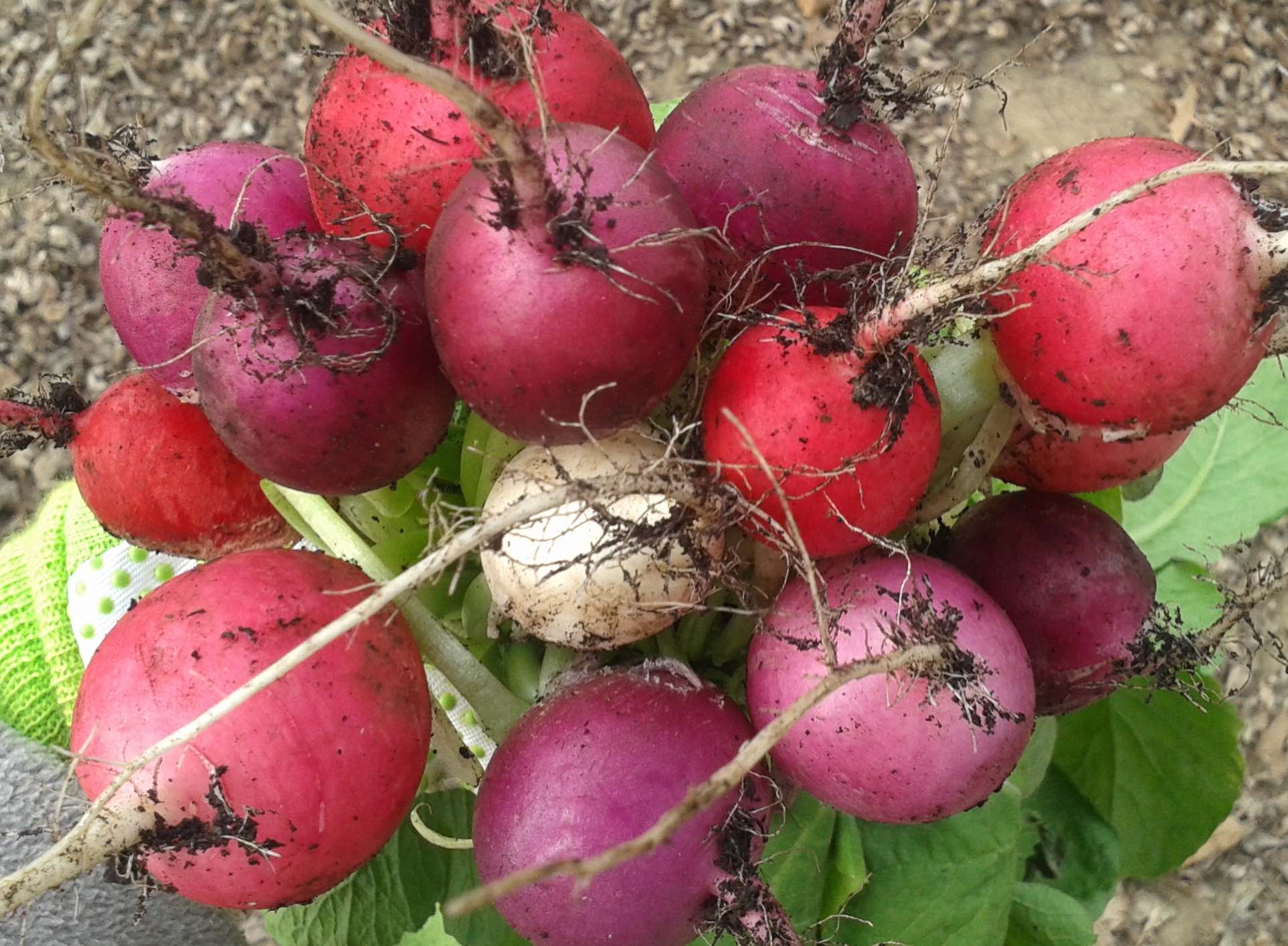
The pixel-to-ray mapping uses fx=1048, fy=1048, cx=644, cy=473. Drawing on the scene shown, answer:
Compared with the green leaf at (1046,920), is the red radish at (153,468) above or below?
above

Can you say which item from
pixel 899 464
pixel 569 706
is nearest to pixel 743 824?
pixel 569 706

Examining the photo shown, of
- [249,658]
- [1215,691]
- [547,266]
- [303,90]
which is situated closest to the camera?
[547,266]

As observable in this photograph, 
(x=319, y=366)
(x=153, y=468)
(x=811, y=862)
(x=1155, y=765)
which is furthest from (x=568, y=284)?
(x=1155, y=765)

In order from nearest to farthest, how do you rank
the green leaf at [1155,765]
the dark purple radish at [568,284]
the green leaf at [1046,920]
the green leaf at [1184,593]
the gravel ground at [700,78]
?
the dark purple radish at [568,284] → the green leaf at [1046,920] → the green leaf at [1155,765] → the green leaf at [1184,593] → the gravel ground at [700,78]

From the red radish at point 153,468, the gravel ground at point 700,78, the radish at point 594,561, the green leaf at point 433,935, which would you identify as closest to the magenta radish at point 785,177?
the radish at point 594,561

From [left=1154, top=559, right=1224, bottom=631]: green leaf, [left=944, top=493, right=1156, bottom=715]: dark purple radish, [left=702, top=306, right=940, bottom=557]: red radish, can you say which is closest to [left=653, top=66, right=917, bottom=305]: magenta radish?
[left=702, top=306, right=940, bottom=557]: red radish

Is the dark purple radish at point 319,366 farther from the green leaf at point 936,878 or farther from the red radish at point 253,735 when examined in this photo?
the green leaf at point 936,878

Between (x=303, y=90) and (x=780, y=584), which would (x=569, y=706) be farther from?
(x=303, y=90)

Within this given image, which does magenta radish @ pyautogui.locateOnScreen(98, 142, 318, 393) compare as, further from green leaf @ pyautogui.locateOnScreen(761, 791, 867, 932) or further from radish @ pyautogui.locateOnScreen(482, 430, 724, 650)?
green leaf @ pyautogui.locateOnScreen(761, 791, 867, 932)
